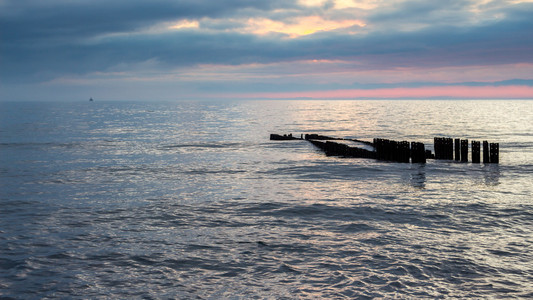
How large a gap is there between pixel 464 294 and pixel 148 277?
7237 mm

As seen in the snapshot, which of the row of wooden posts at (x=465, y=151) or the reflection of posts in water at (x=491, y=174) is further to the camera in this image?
the row of wooden posts at (x=465, y=151)

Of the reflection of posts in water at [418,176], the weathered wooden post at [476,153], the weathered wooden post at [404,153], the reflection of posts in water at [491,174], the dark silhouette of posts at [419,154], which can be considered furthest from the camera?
the weathered wooden post at [404,153]

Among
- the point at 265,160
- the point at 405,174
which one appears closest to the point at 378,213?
the point at 405,174

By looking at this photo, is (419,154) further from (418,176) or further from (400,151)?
(418,176)

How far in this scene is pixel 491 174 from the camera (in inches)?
1101

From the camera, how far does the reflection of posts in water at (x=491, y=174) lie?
2520 cm

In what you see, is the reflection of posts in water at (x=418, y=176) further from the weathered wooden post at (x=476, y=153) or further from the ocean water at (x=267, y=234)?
the weathered wooden post at (x=476, y=153)

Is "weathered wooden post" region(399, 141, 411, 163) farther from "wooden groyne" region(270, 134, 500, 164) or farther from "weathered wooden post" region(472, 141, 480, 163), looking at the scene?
"weathered wooden post" region(472, 141, 480, 163)

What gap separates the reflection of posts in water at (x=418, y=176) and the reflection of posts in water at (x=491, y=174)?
3.53 metres

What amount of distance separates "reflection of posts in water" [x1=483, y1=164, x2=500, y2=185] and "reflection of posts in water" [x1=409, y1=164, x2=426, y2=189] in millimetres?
3531

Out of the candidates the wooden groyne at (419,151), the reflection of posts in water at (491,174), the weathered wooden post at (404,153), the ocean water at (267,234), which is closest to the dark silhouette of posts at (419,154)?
the wooden groyne at (419,151)

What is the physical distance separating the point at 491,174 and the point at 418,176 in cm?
498

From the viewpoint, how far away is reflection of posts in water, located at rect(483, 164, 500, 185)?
25.2m

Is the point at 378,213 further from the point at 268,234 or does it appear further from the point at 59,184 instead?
the point at 59,184
